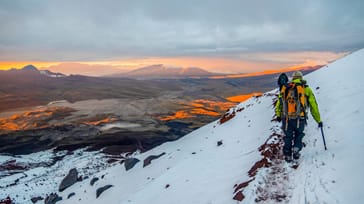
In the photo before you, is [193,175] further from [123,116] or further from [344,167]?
[123,116]

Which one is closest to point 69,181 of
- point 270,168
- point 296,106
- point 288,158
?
point 270,168

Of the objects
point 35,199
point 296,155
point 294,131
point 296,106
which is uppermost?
point 296,106

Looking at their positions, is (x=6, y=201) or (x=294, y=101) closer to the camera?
(x=294, y=101)

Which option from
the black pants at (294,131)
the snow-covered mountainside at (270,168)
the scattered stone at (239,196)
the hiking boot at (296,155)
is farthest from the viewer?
the hiking boot at (296,155)

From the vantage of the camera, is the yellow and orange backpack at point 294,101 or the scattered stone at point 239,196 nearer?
the scattered stone at point 239,196

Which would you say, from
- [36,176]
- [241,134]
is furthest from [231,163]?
[36,176]

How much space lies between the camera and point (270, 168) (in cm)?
1044

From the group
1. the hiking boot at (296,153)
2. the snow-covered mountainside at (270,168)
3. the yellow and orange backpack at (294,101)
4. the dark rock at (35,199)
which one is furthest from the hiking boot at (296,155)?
the dark rock at (35,199)

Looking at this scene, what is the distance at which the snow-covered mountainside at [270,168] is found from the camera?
829 cm

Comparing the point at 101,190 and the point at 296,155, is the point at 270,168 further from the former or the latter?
the point at 101,190

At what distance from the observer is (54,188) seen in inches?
1182

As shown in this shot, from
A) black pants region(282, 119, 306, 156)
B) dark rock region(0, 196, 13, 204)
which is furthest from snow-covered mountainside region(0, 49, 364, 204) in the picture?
dark rock region(0, 196, 13, 204)

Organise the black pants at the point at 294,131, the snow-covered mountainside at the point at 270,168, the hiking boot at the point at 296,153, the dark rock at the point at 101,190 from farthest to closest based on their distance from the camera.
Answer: the dark rock at the point at 101,190 → the hiking boot at the point at 296,153 → the black pants at the point at 294,131 → the snow-covered mountainside at the point at 270,168

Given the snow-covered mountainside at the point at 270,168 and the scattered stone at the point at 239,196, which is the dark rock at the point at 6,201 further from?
the scattered stone at the point at 239,196
